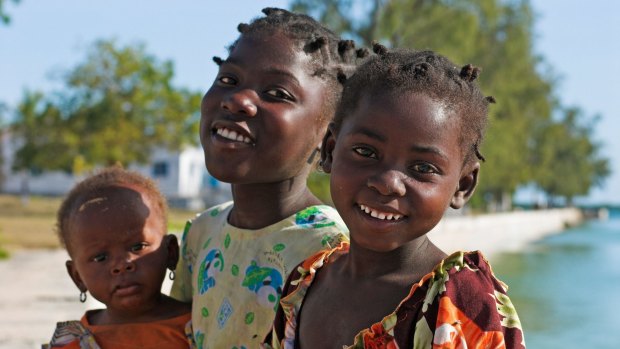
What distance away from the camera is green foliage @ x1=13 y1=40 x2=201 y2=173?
81.6ft

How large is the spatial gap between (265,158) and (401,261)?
64cm

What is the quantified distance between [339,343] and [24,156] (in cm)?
2728

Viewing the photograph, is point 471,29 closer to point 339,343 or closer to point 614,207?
point 339,343

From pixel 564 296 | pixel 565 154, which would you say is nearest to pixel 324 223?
pixel 564 296

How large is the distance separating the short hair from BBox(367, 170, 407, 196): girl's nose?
49.7 inches

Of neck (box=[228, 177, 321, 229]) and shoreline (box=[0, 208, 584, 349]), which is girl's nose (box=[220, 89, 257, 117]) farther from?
shoreline (box=[0, 208, 584, 349])

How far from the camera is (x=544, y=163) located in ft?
157

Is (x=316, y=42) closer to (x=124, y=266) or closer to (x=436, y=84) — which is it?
(x=436, y=84)

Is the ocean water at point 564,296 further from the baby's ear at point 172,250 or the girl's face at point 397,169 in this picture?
the girl's face at point 397,169

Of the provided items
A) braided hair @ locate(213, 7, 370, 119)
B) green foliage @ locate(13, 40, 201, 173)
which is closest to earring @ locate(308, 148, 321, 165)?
braided hair @ locate(213, 7, 370, 119)

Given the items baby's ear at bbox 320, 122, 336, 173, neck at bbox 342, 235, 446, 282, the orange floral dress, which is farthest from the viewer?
baby's ear at bbox 320, 122, 336, 173

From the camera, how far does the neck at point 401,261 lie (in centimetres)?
168

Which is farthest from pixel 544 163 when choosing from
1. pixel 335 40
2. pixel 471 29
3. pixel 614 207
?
pixel 614 207

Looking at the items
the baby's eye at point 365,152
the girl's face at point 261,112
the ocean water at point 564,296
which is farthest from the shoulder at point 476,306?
the ocean water at point 564,296
